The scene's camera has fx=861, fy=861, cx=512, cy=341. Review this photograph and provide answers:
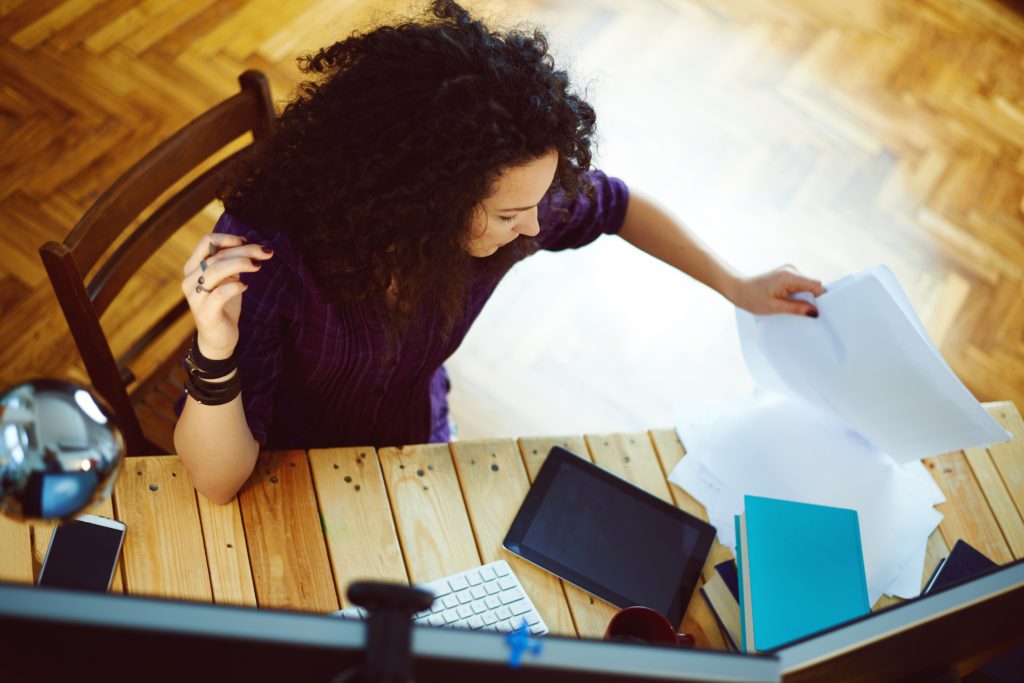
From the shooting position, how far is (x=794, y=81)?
2.90m

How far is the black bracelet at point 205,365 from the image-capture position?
0.97 metres

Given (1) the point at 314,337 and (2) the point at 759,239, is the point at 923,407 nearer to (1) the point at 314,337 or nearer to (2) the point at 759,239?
(1) the point at 314,337

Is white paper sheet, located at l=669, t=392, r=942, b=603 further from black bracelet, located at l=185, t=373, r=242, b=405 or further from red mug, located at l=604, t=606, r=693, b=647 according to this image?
black bracelet, located at l=185, t=373, r=242, b=405

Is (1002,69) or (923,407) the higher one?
(1002,69)

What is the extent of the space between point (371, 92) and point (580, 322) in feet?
4.81

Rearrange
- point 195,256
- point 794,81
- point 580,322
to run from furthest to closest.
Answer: point 794,81 < point 580,322 < point 195,256

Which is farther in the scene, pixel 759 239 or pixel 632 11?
pixel 632 11

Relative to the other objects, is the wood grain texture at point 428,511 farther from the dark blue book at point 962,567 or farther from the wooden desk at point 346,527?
the dark blue book at point 962,567

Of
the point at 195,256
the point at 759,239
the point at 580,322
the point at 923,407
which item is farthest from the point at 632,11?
the point at 195,256

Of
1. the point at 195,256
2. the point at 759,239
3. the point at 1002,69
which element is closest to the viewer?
the point at 195,256

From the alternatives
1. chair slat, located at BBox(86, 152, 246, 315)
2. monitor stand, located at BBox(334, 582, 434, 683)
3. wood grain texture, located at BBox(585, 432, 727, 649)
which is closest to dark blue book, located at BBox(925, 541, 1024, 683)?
wood grain texture, located at BBox(585, 432, 727, 649)

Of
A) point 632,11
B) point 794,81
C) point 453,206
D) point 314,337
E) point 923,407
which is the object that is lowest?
point 923,407

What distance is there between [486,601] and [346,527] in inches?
7.8

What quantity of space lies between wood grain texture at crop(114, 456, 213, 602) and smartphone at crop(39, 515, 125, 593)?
0.02 m
